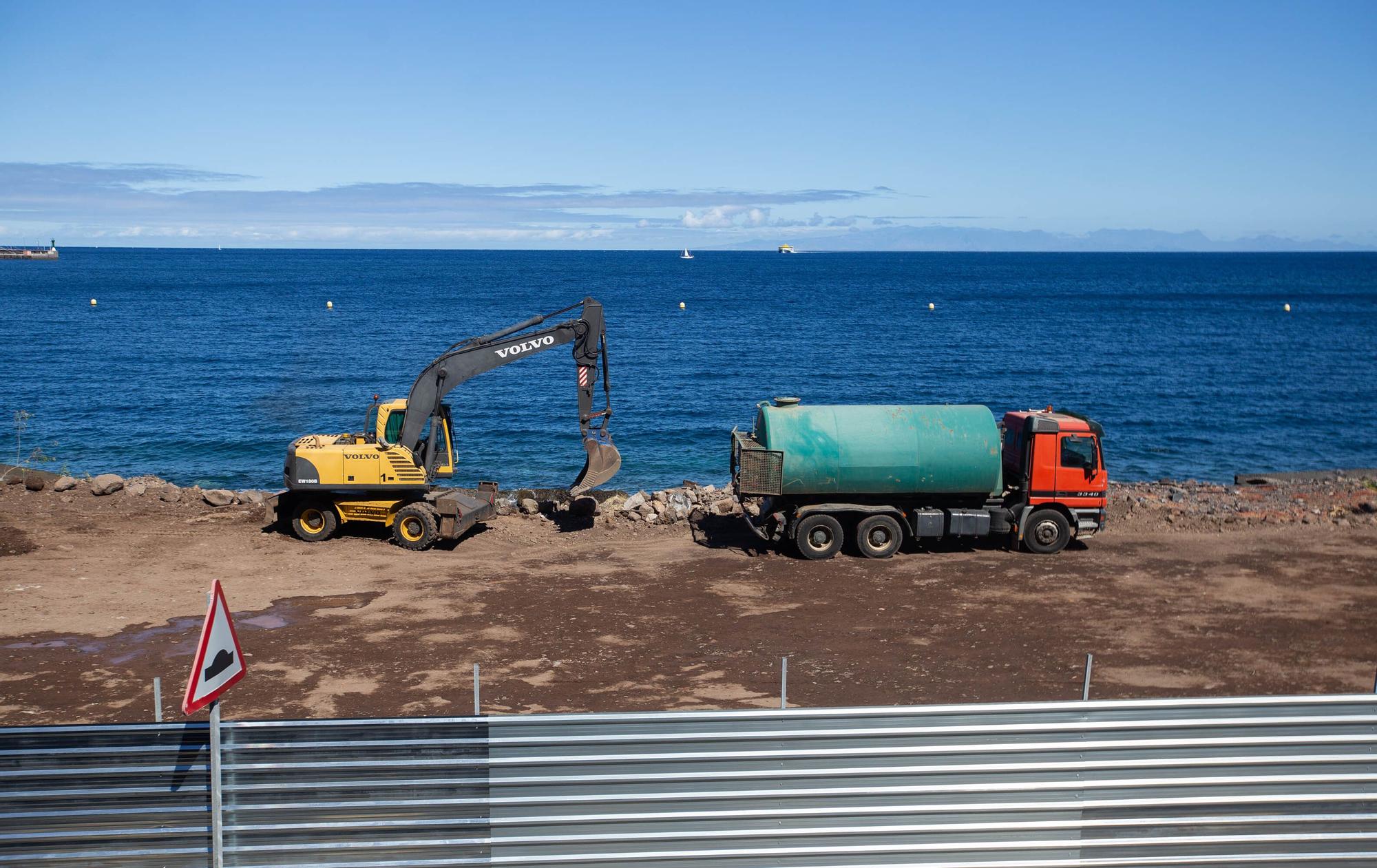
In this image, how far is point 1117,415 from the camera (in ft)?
174

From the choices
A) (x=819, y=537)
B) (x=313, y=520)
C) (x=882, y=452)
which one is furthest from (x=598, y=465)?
(x=313, y=520)

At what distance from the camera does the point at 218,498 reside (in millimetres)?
27578

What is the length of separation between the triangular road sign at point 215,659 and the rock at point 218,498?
21.4 meters

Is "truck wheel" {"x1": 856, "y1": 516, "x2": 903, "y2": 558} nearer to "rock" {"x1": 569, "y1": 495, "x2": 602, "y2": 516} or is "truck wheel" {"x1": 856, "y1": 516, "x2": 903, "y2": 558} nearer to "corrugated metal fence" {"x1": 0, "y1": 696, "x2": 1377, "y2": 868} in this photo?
"rock" {"x1": 569, "y1": 495, "x2": 602, "y2": 516}

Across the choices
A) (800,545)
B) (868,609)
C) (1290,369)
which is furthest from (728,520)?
(1290,369)

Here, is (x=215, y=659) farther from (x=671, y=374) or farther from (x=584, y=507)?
(x=671, y=374)

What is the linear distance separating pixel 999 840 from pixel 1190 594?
1504cm

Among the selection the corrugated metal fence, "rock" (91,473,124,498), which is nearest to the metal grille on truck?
the corrugated metal fence

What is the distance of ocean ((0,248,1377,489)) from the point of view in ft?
144

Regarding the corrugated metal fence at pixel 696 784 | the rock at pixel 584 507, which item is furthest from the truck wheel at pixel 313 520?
the corrugated metal fence at pixel 696 784

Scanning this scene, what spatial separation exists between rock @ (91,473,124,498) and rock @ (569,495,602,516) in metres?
12.7

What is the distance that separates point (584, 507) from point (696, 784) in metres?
19.7

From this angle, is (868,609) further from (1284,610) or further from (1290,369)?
(1290,369)

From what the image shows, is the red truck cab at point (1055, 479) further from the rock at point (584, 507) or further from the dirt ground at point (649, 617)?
the rock at point (584, 507)
